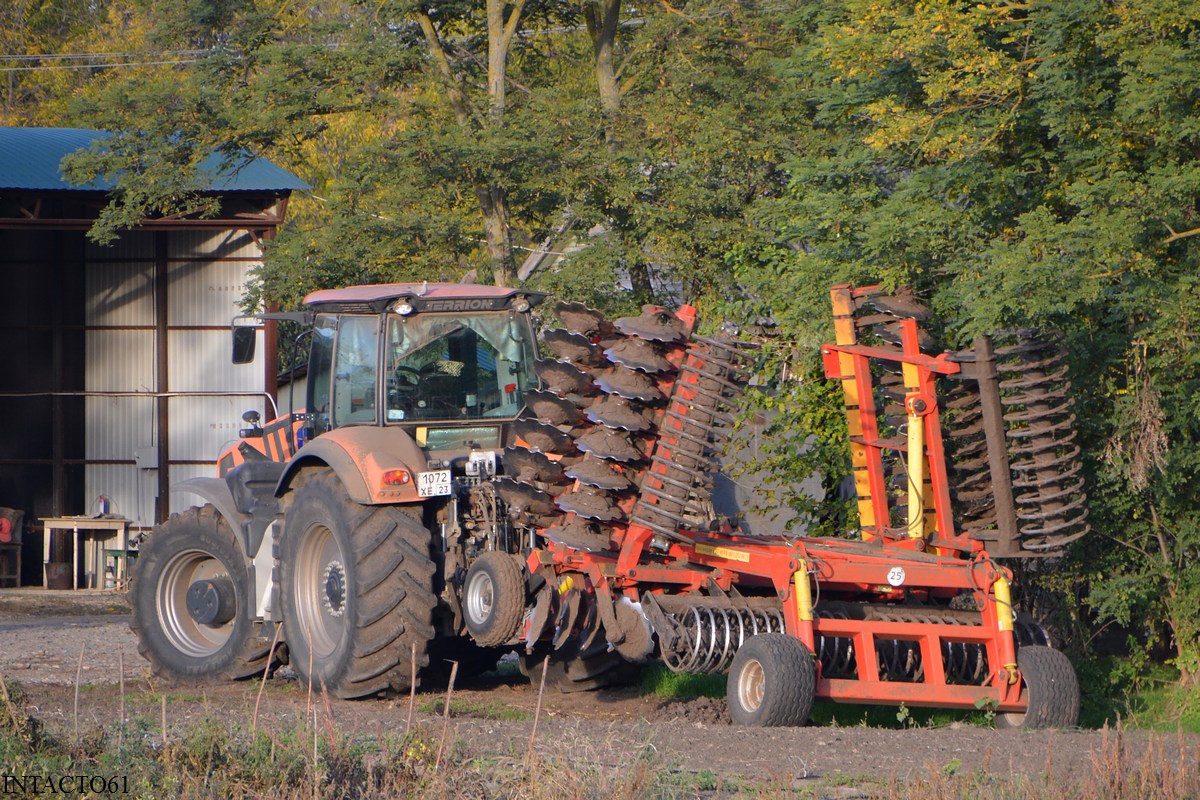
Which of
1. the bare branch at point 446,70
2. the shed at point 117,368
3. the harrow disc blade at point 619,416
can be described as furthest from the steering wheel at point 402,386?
the shed at point 117,368

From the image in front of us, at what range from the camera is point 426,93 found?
21.0 m

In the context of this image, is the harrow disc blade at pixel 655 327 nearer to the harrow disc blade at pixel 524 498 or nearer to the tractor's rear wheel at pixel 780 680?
the harrow disc blade at pixel 524 498

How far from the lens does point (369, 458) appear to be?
9453mm

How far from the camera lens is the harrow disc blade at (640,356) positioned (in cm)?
854

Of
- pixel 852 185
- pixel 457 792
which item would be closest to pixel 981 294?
pixel 852 185

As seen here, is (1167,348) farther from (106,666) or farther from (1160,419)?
(106,666)

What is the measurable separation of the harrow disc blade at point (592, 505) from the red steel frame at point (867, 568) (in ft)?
0.52

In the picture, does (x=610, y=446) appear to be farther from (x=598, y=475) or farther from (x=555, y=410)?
(x=555, y=410)

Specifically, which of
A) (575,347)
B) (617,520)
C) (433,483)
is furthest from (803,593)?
(433,483)

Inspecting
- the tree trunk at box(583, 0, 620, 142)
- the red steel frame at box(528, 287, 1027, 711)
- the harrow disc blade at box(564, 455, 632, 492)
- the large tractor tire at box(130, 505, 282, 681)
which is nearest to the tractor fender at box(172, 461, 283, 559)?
the large tractor tire at box(130, 505, 282, 681)

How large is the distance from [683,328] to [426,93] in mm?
13220

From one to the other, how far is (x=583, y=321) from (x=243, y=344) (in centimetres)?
305

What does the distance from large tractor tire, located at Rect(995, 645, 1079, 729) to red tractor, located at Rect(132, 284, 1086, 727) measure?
1 centimetres

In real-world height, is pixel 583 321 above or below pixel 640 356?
above
